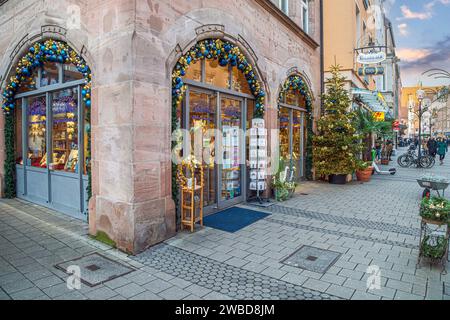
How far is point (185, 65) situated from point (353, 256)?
14.2ft

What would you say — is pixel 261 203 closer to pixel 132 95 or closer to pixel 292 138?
pixel 292 138

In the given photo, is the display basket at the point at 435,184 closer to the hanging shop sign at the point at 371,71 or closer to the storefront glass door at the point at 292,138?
the storefront glass door at the point at 292,138

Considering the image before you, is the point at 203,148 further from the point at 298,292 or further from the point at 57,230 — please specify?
the point at 298,292

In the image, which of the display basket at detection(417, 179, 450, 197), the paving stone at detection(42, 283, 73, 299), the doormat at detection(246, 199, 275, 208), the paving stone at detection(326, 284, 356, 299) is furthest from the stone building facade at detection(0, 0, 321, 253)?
the display basket at detection(417, 179, 450, 197)

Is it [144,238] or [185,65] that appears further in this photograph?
[185,65]

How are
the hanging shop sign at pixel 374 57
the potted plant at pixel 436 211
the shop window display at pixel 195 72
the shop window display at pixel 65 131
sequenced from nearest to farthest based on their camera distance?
the potted plant at pixel 436 211 → the shop window display at pixel 195 72 → the shop window display at pixel 65 131 → the hanging shop sign at pixel 374 57

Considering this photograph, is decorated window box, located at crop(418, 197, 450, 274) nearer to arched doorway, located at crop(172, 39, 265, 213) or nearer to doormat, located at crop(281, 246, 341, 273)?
doormat, located at crop(281, 246, 341, 273)

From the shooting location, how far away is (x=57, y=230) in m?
5.75

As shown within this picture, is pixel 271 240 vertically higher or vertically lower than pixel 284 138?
lower

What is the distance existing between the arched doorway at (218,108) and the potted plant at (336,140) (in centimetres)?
436

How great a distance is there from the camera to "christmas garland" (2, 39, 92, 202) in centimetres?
564

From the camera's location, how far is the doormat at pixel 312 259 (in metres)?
4.26

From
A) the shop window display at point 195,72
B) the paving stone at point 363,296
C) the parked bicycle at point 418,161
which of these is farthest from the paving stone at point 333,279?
the parked bicycle at point 418,161
